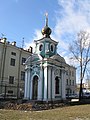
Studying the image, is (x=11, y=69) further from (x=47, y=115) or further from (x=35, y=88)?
(x=47, y=115)

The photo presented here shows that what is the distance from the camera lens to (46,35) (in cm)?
2439

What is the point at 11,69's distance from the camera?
1399 inches

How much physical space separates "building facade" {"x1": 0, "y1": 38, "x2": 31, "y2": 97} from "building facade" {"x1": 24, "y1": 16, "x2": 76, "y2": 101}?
35.6ft

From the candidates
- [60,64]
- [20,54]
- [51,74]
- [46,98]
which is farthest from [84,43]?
[20,54]

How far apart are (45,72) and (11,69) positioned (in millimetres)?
15669

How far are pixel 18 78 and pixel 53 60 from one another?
1674cm

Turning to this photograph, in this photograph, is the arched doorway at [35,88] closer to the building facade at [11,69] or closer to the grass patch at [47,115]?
the grass patch at [47,115]

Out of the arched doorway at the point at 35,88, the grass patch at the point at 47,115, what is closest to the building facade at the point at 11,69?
the arched doorway at the point at 35,88

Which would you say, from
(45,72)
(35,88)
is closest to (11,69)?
(35,88)

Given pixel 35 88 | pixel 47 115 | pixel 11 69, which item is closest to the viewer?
pixel 47 115

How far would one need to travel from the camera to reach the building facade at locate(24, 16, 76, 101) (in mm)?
21266

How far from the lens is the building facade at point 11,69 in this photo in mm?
33938

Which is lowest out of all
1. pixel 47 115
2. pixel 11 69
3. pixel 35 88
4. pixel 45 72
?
pixel 47 115

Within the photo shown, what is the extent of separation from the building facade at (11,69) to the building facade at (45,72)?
10836 mm
